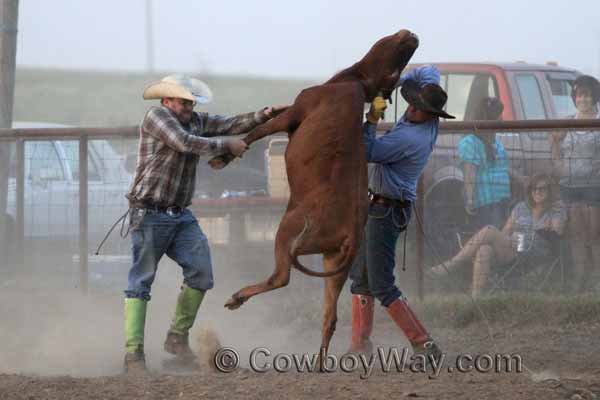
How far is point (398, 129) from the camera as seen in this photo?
20.5ft

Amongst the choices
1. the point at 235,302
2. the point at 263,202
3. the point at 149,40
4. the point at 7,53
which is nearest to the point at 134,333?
the point at 235,302

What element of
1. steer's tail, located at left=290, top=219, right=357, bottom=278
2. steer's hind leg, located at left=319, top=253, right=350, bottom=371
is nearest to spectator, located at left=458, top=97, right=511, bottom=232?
steer's hind leg, located at left=319, top=253, right=350, bottom=371

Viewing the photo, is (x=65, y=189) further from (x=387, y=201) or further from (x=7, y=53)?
(x=387, y=201)

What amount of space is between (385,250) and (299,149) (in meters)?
0.99

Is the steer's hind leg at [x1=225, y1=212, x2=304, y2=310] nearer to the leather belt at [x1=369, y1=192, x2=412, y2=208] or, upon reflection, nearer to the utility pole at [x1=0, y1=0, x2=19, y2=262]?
the leather belt at [x1=369, y1=192, x2=412, y2=208]

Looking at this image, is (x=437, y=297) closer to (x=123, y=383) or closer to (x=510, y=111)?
(x=510, y=111)

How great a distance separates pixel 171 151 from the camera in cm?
Answer: 641

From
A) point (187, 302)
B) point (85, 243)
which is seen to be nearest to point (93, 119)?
point (85, 243)

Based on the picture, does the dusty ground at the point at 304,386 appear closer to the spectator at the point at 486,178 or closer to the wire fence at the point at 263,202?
the wire fence at the point at 263,202

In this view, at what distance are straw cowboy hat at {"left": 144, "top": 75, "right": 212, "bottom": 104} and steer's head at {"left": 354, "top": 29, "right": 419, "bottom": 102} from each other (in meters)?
1.12

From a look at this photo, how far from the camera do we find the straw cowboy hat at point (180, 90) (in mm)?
6402

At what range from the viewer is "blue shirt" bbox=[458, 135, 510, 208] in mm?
8734

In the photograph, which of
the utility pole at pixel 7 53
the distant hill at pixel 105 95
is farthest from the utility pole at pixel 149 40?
the utility pole at pixel 7 53

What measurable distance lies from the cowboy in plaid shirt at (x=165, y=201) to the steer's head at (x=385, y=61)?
685 mm
